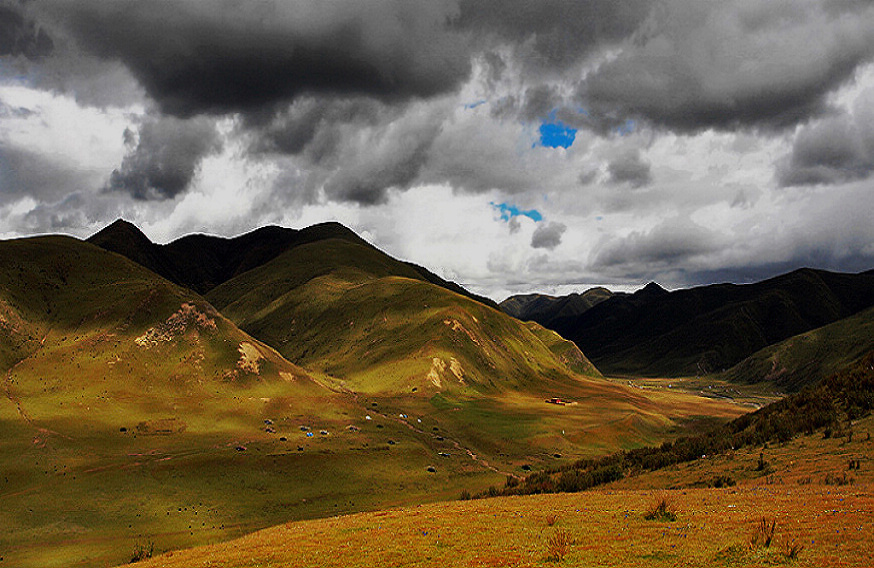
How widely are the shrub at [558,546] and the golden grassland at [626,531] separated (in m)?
0.09

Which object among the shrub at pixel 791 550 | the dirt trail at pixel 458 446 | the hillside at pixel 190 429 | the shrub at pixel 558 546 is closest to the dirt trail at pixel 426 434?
the dirt trail at pixel 458 446

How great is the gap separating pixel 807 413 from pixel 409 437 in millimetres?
92422

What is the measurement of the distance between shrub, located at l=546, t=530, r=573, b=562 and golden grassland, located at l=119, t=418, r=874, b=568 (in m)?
0.09

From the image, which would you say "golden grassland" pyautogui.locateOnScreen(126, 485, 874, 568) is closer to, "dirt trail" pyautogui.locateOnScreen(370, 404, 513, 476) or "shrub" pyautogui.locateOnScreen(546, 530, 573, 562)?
"shrub" pyautogui.locateOnScreen(546, 530, 573, 562)

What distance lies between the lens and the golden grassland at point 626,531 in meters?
23.4

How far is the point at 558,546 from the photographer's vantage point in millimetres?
25547

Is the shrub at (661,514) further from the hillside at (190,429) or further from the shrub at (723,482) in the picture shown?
the hillside at (190,429)

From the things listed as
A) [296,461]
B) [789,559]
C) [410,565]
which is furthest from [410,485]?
[789,559]

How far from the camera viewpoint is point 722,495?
124ft

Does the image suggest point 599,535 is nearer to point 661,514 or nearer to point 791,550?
point 661,514

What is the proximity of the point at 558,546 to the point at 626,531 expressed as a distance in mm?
5698

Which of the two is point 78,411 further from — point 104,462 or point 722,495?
point 722,495

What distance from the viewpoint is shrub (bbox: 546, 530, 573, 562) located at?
24.3 metres

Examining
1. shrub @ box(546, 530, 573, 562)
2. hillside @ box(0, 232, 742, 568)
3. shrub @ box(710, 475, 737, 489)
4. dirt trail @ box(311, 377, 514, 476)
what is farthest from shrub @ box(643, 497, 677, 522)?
dirt trail @ box(311, 377, 514, 476)
